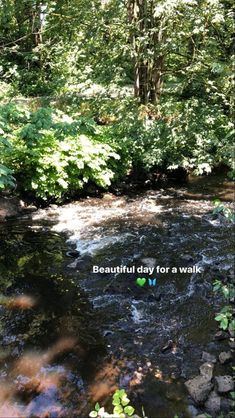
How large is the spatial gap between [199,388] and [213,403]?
0.67 feet

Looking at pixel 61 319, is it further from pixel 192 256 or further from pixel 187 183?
pixel 187 183

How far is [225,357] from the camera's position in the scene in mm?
4156

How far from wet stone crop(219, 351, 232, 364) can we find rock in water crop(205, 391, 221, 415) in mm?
512

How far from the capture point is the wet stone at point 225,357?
412 cm

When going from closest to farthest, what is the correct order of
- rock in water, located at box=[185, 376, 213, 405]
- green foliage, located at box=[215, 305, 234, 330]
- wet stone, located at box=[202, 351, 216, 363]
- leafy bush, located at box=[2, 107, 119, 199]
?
green foliage, located at box=[215, 305, 234, 330] → rock in water, located at box=[185, 376, 213, 405] → wet stone, located at box=[202, 351, 216, 363] → leafy bush, located at box=[2, 107, 119, 199]

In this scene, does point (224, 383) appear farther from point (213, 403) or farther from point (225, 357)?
point (225, 357)

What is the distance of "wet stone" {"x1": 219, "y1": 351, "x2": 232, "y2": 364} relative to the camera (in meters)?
4.12

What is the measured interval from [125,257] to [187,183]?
512cm

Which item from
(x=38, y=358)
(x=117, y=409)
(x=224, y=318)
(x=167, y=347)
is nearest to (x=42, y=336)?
(x=38, y=358)

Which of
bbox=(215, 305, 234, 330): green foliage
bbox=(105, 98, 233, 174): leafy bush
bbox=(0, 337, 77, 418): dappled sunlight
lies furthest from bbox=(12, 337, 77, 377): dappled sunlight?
bbox=(105, 98, 233, 174): leafy bush

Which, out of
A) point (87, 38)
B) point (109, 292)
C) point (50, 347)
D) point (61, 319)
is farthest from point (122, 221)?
point (87, 38)

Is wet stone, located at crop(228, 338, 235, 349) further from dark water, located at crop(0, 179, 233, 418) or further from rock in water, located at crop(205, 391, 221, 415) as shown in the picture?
rock in water, located at crop(205, 391, 221, 415)

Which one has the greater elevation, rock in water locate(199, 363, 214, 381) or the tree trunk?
the tree trunk

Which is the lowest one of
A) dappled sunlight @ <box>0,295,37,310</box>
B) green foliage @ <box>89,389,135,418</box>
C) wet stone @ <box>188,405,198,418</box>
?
wet stone @ <box>188,405,198,418</box>
